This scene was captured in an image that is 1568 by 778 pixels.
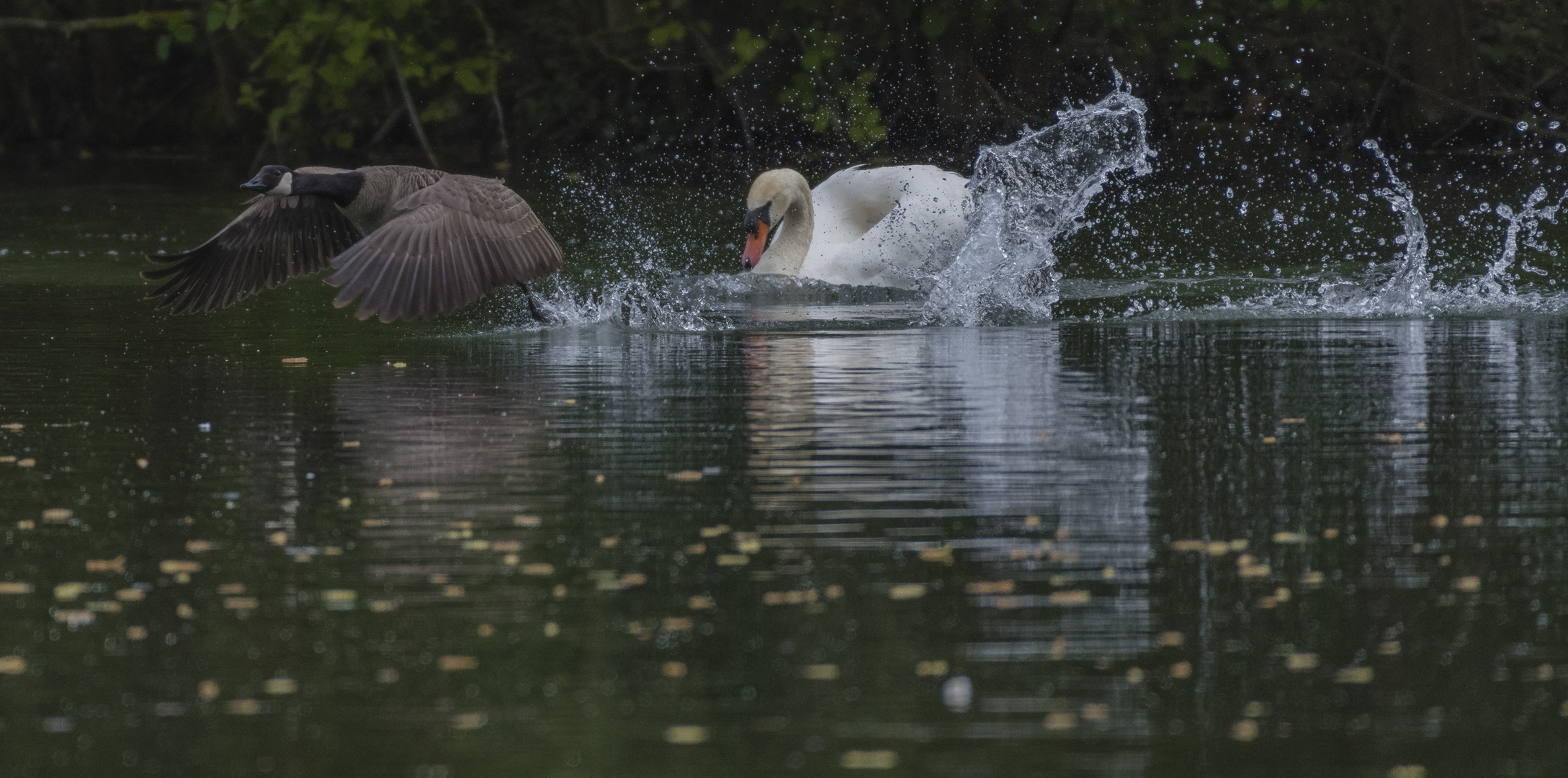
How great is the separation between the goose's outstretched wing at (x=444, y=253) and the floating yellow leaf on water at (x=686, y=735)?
4.28 m

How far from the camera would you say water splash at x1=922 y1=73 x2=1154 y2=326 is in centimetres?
995

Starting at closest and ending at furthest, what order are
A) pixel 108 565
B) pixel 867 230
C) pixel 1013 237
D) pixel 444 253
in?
1. pixel 108 565
2. pixel 444 253
3. pixel 1013 237
4. pixel 867 230

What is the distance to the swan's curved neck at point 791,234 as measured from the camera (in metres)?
11.5

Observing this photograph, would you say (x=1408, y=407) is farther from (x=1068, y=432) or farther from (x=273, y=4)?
(x=273, y=4)

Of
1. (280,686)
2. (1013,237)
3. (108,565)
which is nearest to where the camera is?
(280,686)

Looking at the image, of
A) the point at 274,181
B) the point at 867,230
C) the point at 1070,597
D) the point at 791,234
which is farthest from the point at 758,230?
the point at 1070,597

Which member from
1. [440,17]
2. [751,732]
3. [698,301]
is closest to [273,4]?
[440,17]

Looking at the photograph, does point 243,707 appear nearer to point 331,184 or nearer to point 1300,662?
point 1300,662

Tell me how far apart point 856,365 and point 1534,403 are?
2429mm

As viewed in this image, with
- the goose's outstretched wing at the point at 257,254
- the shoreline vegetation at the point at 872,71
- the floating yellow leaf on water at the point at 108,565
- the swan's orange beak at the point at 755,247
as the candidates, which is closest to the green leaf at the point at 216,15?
the shoreline vegetation at the point at 872,71

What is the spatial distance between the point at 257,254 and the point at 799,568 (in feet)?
18.7

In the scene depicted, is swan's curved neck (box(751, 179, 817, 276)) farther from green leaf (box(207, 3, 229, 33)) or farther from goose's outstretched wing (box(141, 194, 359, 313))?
green leaf (box(207, 3, 229, 33))

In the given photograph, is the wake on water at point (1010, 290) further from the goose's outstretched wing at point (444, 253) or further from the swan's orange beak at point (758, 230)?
the goose's outstretched wing at point (444, 253)

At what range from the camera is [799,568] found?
187 inches
